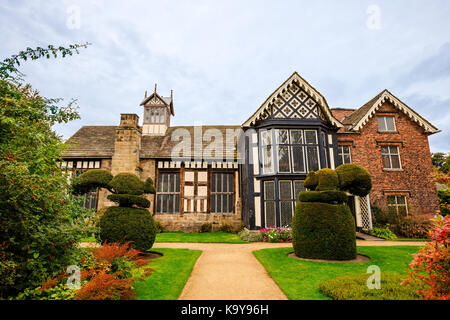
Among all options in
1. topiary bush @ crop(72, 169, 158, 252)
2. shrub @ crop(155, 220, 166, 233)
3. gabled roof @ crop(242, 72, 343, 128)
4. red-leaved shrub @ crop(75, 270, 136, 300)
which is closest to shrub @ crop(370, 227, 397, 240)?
gabled roof @ crop(242, 72, 343, 128)

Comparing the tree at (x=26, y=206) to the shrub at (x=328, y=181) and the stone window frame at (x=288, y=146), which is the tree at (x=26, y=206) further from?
the stone window frame at (x=288, y=146)

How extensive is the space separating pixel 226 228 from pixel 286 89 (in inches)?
412

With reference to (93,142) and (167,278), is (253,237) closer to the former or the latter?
(167,278)

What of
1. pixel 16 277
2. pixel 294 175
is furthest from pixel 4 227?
pixel 294 175

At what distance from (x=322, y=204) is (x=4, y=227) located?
864cm

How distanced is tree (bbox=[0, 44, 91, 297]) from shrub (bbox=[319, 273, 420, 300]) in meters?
5.14

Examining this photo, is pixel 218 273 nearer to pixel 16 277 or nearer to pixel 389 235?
pixel 16 277

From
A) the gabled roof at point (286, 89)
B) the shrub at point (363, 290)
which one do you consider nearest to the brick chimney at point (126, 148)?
the gabled roof at point (286, 89)

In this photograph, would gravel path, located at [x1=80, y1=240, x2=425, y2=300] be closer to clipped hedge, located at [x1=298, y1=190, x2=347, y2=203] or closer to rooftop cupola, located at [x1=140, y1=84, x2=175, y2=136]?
clipped hedge, located at [x1=298, y1=190, x2=347, y2=203]

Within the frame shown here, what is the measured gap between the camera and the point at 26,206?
3529mm

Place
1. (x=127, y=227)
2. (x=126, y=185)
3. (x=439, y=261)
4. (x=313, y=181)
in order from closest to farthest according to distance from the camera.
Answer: (x=439, y=261) < (x=127, y=227) < (x=126, y=185) < (x=313, y=181)

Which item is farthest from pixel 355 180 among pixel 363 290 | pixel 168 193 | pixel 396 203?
pixel 168 193

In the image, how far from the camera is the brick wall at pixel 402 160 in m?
16.1

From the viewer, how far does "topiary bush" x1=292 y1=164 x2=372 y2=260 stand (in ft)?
26.7
